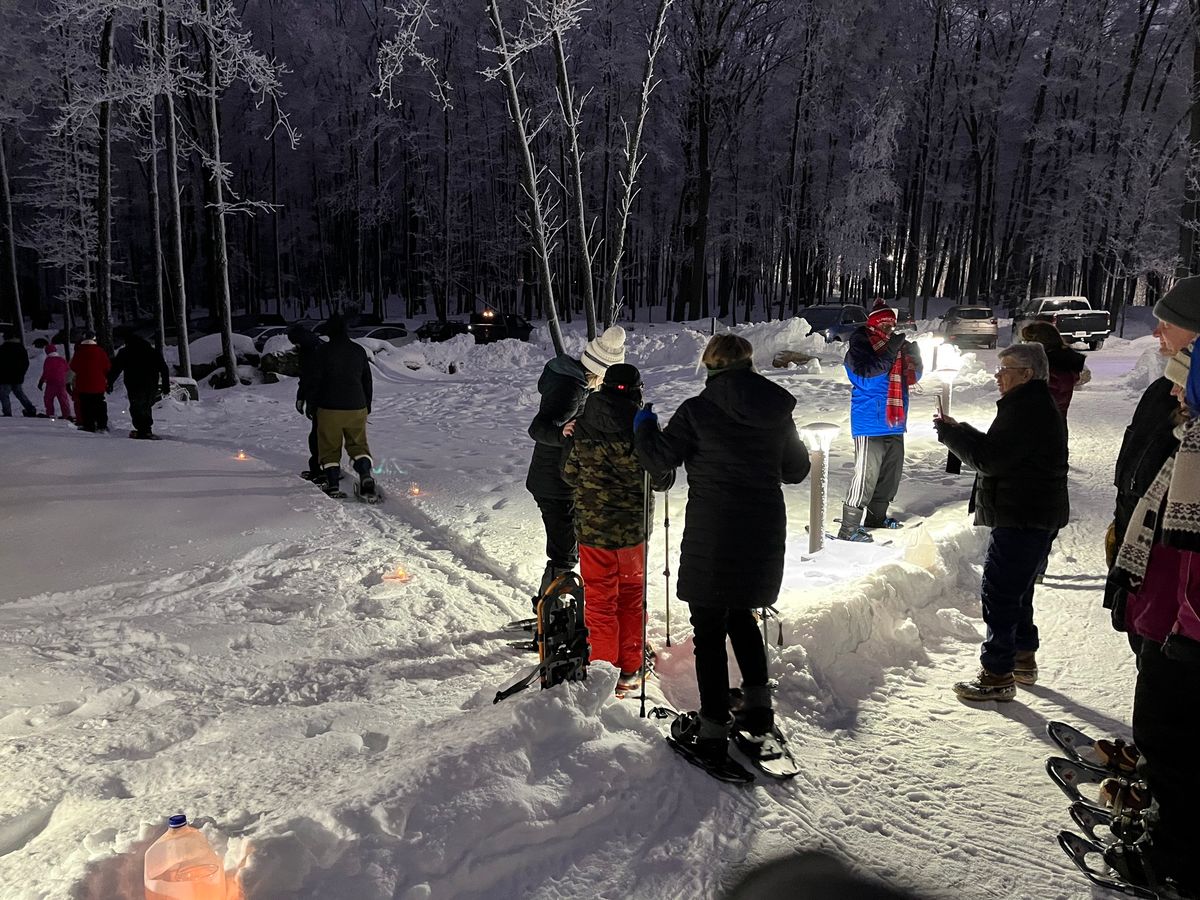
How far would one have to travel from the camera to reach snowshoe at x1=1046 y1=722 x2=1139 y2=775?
140 inches

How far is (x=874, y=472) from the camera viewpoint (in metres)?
6.97

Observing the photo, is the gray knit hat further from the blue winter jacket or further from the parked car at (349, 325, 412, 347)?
the parked car at (349, 325, 412, 347)

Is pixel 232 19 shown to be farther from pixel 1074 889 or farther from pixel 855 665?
pixel 1074 889

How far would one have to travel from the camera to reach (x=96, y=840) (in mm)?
2779

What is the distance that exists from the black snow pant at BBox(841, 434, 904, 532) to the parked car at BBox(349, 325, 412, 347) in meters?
21.4

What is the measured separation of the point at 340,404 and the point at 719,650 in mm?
6167

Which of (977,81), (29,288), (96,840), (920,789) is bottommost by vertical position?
(920,789)

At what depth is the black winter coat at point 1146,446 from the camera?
114 inches

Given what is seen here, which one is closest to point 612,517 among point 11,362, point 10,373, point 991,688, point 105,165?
point 991,688

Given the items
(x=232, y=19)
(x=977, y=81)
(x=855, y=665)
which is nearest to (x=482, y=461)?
(x=855, y=665)

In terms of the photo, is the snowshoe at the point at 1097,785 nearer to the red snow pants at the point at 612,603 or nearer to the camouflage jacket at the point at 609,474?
the red snow pants at the point at 612,603

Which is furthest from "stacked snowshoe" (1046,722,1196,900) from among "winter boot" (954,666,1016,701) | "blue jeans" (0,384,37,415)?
"blue jeans" (0,384,37,415)

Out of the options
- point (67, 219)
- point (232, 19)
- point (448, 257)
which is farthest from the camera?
point (448, 257)

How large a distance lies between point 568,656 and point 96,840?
206cm
